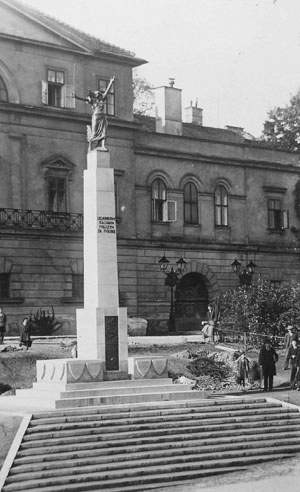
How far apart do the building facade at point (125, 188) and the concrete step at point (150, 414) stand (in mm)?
18832

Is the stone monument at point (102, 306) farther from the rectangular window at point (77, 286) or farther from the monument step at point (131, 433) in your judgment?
the rectangular window at point (77, 286)

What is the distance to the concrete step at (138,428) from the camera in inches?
798

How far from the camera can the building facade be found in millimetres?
42344

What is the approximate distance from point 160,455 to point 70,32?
29380 millimetres

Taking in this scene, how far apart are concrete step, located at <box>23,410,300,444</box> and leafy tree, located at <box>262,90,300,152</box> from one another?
3990 centimetres

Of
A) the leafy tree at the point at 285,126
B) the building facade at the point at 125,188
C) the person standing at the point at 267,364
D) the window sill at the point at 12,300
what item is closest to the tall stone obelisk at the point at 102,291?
the person standing at the point at 267,364

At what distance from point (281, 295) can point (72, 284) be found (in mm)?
9835

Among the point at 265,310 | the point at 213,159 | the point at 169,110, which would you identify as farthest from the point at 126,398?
the point at 169,110

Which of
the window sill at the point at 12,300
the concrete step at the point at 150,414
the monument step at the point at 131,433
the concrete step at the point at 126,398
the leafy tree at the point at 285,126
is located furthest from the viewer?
the leafy tree at the point at 285,126

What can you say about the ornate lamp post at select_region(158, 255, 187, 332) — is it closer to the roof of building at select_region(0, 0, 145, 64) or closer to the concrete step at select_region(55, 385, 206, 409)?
the roof of building at select_region(0, 0, 145, 64)

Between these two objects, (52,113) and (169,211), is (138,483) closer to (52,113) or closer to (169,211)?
(52,113)

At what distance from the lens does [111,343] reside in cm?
2608

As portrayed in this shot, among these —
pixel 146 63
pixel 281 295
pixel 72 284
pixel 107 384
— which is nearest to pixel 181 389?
pixel 107 384

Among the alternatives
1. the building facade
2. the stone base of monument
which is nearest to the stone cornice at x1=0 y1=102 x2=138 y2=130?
the building facade
